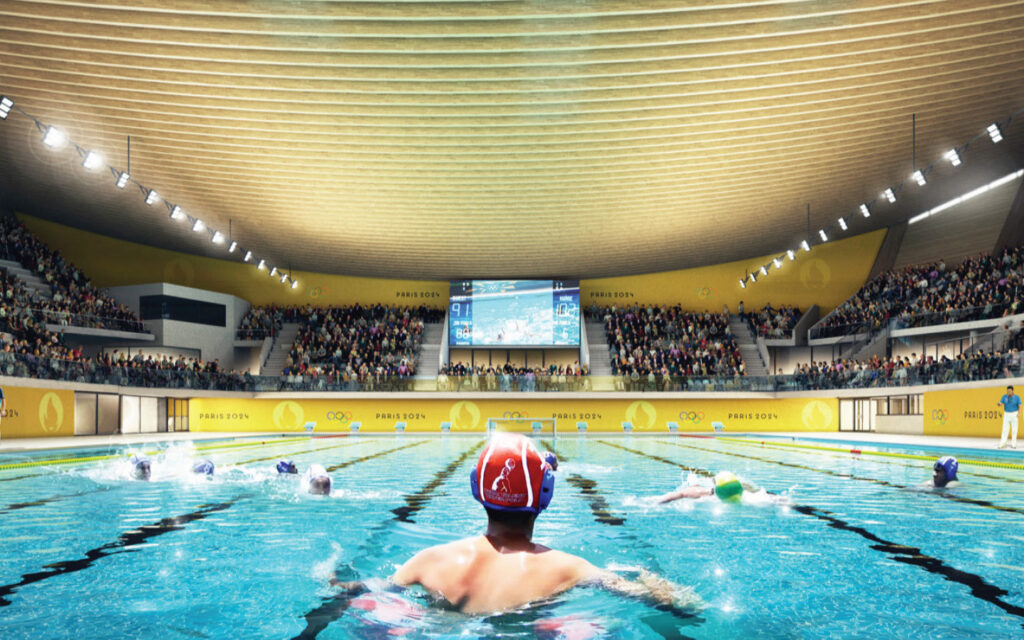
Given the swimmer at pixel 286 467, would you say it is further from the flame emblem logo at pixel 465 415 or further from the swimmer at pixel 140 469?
the flame emblem logo at pixel 465 415

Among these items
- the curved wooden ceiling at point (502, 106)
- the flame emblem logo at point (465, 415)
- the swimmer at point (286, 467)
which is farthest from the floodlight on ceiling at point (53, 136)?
the flame emblem logo at point (465, 415)

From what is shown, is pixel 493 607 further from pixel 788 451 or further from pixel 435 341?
pixel 435 341

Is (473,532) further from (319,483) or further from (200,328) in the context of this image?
(200,328)

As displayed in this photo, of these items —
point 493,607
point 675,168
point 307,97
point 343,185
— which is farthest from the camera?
point 343,185

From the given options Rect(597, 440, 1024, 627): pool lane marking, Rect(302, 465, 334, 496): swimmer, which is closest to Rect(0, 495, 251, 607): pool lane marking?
Rect(302, 465, 334, 496): swimmer

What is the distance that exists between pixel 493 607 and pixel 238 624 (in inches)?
40.8

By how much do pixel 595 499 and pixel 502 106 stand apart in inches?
376

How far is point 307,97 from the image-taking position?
13.9m

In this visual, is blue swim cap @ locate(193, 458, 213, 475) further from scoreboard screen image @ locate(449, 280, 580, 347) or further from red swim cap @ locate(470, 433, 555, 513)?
scoreboard screen image @ locate(449, 280, 580, 347)

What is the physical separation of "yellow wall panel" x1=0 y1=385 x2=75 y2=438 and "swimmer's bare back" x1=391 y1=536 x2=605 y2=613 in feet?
62.0

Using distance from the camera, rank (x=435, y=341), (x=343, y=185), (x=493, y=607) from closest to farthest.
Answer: (x=493, y=607) → (x=343, y=185) → (x=435, y=341)

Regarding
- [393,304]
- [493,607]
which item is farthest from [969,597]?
[393,304]

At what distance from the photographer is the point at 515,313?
30234 mm

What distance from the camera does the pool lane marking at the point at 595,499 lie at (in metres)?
5.77
